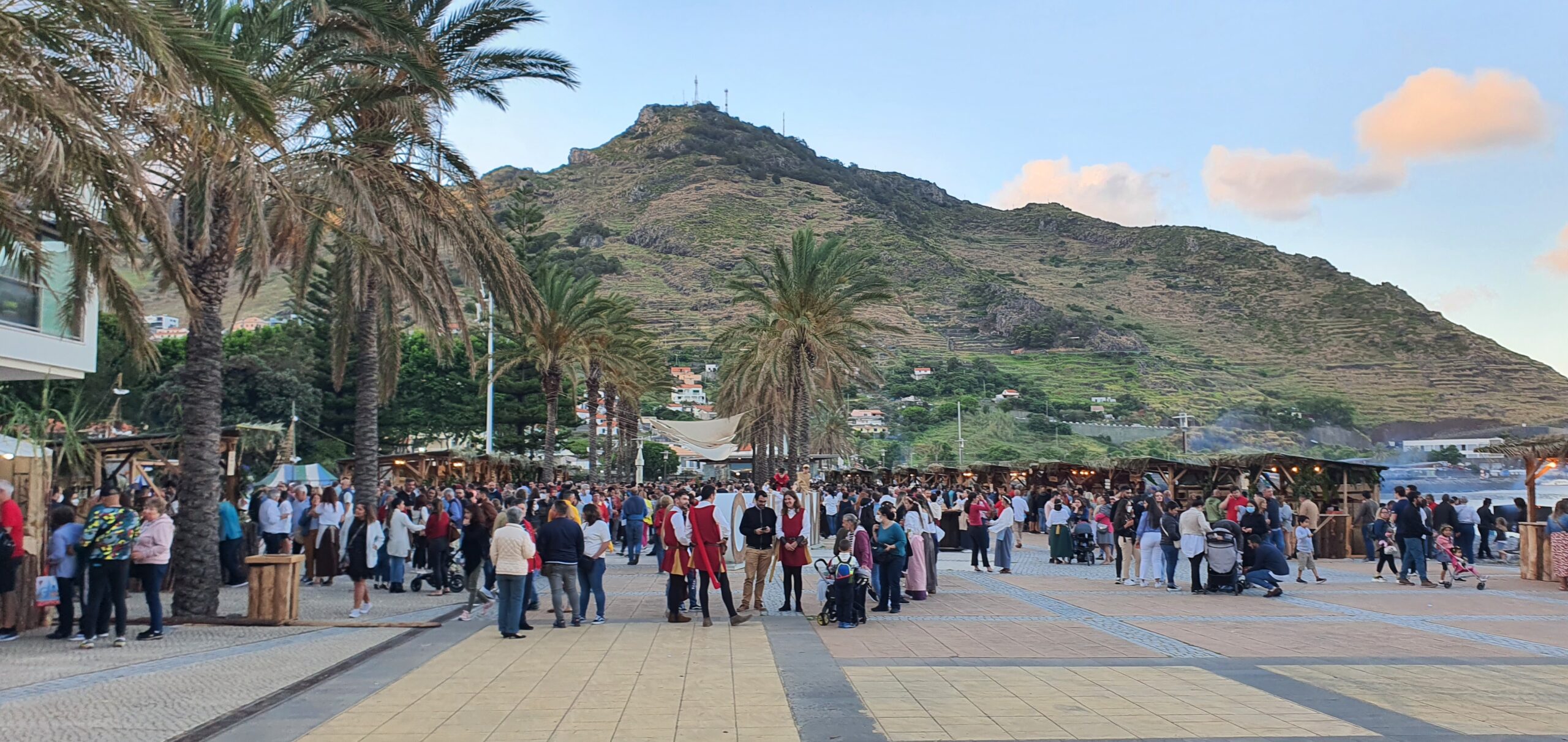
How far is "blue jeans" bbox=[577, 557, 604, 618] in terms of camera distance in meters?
12.3

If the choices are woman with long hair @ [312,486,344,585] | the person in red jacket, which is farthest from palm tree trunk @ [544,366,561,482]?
the person in red jacket

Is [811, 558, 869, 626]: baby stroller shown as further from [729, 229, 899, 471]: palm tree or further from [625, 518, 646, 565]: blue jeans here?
[729, 229, 899, 471]: palm tree

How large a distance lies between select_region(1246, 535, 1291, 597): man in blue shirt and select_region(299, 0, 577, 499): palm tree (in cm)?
1139

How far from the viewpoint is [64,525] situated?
10430 mm

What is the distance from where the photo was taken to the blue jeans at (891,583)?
43.3 feet

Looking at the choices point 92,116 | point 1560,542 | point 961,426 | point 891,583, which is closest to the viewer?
point 92,116

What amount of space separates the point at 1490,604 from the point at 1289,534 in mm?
8010

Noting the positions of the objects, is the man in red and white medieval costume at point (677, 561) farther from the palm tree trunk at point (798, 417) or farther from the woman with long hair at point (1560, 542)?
the palm tree trunk at point (798, 417)

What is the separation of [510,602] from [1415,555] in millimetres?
14163

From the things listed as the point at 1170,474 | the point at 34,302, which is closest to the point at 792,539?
the point at 34,302

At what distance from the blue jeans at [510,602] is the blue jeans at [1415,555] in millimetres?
13964

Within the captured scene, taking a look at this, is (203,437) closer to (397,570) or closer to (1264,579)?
(397,570)

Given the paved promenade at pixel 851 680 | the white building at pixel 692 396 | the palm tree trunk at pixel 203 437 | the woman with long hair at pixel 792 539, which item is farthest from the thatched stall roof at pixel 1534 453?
the white building at pixel 692 396

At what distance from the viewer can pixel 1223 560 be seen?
1580 centimetres
